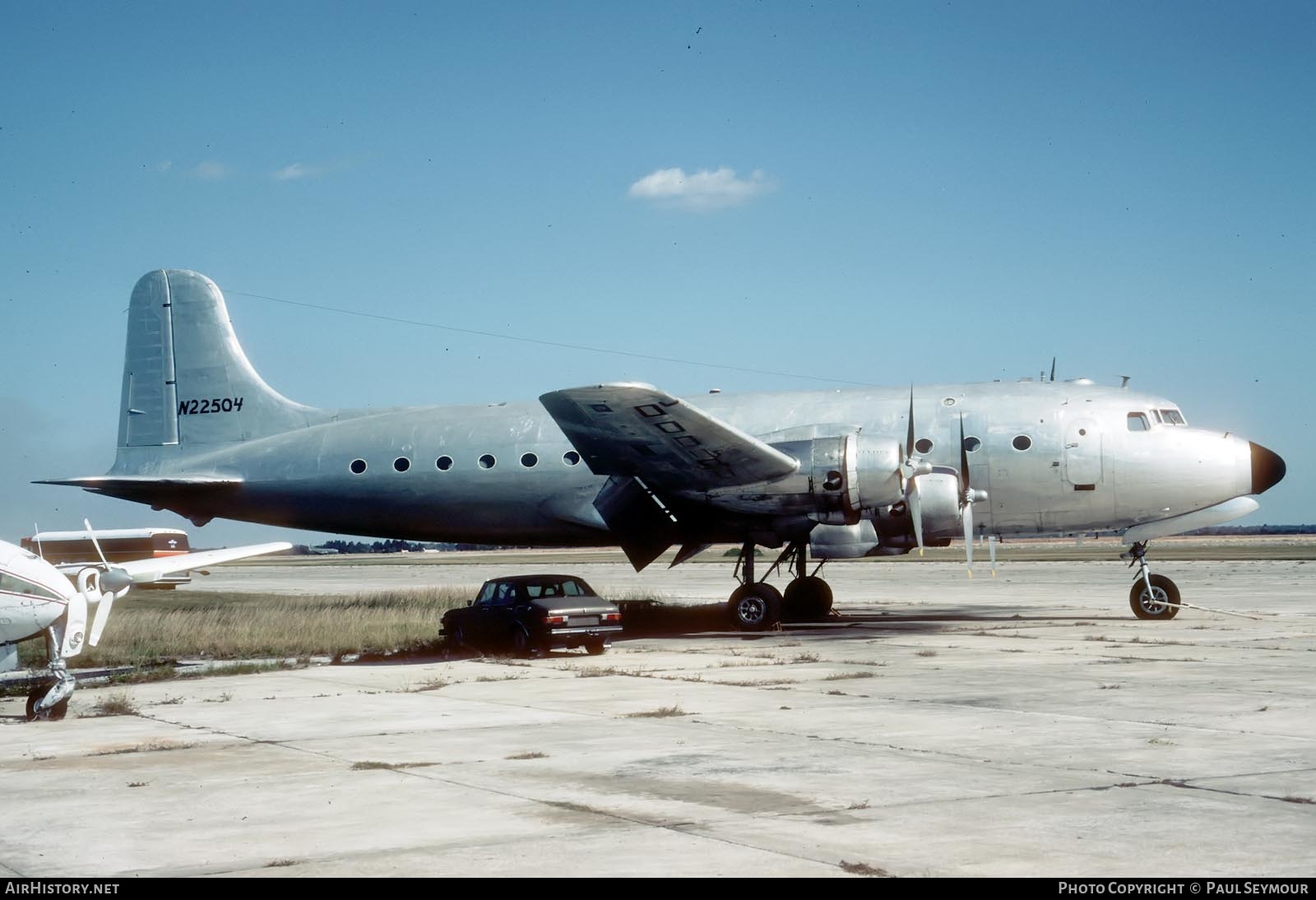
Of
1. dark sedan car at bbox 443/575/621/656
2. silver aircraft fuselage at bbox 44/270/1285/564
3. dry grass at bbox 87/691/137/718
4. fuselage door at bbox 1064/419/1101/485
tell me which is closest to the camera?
dry grass at bbox 87/691/137/718

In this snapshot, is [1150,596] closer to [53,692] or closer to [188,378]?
[53,692]

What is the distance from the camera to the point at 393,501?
26719mm

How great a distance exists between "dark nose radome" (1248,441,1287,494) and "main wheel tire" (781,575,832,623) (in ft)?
28.0

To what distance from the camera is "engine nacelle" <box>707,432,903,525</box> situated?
72.0 feet

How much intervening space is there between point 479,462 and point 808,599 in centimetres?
750

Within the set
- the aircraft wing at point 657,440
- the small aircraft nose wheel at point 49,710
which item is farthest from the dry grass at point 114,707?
the aircraft wing at point 657,440

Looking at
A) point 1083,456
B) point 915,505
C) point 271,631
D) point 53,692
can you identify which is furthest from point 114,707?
point 1083,456

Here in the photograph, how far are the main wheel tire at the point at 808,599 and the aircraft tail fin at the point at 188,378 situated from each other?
11.4 m

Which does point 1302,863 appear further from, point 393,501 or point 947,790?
point 393,501

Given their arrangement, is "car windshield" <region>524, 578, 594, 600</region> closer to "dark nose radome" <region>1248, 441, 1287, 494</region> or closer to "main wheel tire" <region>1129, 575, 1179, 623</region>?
"main wheel tire" <region>1129, 575, 1179, 623</region>

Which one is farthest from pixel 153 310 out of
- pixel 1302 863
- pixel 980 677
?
pixel 1302 863

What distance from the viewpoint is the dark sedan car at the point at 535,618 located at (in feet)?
67.1

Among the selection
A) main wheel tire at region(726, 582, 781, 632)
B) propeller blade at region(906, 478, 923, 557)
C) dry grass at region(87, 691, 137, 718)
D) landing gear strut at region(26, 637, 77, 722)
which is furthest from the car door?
landing gear strut at region(26, 637, 77, 722)

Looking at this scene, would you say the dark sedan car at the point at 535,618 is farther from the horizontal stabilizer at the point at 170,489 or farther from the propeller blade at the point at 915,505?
the horizontal stabilizer at the point at 170,489
